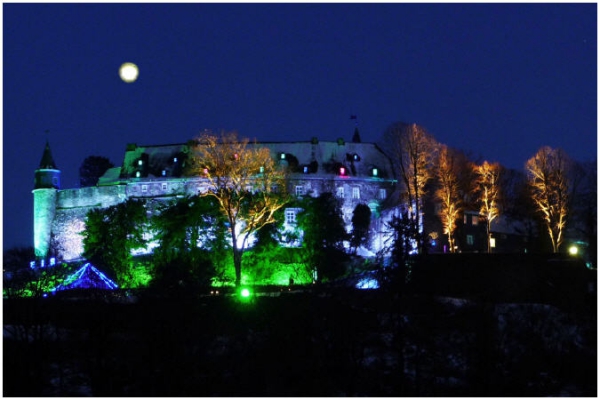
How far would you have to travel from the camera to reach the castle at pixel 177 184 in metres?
78.1

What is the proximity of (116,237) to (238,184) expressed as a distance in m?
8.63

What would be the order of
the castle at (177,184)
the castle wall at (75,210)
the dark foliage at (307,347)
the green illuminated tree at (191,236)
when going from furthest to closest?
the castle wall at (75,210) < the castle at (177,184) < the green illuminated tree at (191,236) < the dark foliage at (307,347)

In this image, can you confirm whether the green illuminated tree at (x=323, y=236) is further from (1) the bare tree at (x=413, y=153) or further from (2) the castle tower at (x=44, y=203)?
(2) the castle tower at (x=44, y=203)

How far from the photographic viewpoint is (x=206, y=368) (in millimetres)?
38812

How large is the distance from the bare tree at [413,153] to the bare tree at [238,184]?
28.1 feet

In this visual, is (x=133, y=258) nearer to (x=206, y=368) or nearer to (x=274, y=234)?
(x=274, y=234)

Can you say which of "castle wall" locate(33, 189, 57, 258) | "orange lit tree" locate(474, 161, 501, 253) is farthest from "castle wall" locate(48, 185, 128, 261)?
"orange lit tree" locate(474, 161, 501, 253)

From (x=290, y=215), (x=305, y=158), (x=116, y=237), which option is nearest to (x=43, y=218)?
(x=116, y=237)

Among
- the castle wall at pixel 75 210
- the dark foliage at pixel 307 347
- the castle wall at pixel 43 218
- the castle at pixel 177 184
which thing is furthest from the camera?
the castle wall at pixel 43 218

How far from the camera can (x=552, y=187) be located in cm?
6869

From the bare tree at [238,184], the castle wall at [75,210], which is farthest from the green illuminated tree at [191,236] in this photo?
the castle wall at [75,210]

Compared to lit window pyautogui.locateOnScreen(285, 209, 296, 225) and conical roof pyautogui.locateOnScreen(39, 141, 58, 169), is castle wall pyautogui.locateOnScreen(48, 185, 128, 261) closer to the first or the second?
conical roof pyautogui.locateOnScreen(39, 141, 58, 169)

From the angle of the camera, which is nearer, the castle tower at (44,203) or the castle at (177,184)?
the castle at (177,184)

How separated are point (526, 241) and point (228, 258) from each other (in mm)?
26361
